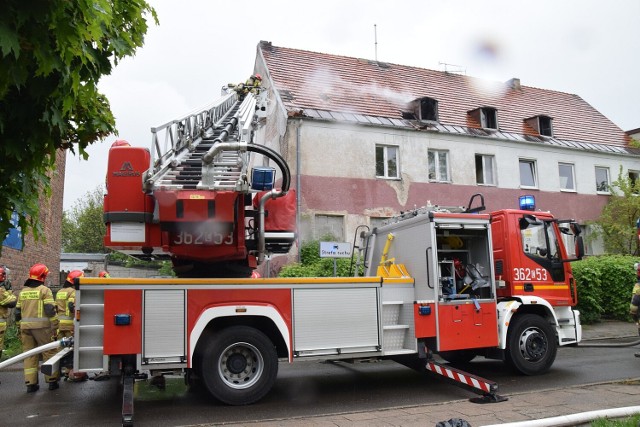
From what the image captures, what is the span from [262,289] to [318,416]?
5.16ft

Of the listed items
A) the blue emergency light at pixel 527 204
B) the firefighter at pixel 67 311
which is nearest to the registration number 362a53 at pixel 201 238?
the firefighter at pixel 67 311

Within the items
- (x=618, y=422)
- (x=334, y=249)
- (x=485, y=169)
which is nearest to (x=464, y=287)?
(x=618, y=422)

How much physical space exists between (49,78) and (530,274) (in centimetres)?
700

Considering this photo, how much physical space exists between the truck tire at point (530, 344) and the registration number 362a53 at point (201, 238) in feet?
14.5

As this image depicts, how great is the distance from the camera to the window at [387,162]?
19.8 metres

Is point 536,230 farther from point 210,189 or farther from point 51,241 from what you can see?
point 51,241

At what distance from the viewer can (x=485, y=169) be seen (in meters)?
21.6

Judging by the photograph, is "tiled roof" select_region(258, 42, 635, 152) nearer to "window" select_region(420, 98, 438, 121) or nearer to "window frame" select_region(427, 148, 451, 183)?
"window" select_region(420, 98, 438, 121)

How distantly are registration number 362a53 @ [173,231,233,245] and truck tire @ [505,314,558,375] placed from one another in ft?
14.5

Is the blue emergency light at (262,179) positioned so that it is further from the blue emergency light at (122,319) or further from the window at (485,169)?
the window at (485,169)

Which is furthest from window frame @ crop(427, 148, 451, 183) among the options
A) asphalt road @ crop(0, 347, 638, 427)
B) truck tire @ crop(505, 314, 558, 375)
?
truck tire @ crop(505, 314, 558, 375)

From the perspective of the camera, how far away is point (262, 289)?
6.46m

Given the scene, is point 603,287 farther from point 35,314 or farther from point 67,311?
point 35,314

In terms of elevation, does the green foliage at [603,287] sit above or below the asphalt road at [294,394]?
above
